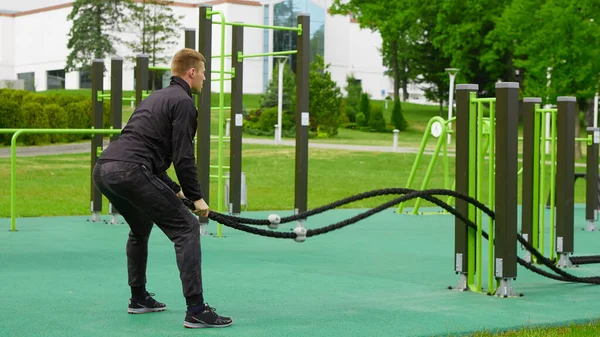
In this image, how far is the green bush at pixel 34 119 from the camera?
33094 mm

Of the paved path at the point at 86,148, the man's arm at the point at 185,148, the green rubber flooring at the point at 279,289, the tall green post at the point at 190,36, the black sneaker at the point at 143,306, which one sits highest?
the tall green post at the point at 190,36

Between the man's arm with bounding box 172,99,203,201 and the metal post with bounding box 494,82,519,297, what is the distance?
2722 millimetres

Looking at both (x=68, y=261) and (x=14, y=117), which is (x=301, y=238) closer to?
(x=68, y=261)

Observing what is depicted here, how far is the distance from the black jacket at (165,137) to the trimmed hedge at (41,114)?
87.9 ft

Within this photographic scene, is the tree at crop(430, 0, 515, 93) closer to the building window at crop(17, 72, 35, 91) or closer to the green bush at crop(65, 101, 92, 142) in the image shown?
the green bush at crop(65, 101, 92, 142)

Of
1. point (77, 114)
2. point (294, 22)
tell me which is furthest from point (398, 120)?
point (77, 114)

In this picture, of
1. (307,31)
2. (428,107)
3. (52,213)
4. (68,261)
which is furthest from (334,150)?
(428,107)

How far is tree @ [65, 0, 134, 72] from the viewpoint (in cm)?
5956

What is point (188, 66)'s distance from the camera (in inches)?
248

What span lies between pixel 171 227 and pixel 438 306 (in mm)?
2243

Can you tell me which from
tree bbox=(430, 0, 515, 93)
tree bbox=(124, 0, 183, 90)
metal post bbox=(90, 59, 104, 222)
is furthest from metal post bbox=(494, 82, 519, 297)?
tree bbox=(124, 0, 183, 90)

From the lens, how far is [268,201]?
1828 cm

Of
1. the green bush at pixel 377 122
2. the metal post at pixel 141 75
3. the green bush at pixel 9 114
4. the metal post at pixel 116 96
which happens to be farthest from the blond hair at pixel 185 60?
the green bush at pixel 377 122

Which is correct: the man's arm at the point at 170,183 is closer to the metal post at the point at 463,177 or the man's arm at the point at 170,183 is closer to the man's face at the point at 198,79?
the man's face at the point at 198,79
